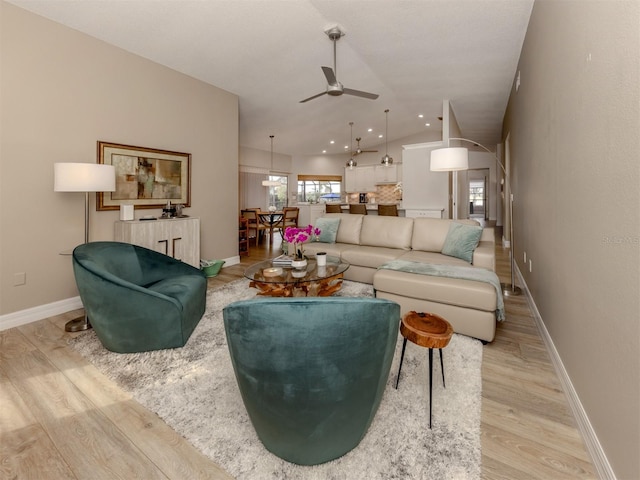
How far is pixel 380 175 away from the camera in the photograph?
10.4m

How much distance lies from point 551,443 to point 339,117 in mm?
7247

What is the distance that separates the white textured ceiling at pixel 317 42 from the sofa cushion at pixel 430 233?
7.18ft

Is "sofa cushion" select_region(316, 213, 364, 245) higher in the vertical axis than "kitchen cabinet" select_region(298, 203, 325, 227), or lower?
lower

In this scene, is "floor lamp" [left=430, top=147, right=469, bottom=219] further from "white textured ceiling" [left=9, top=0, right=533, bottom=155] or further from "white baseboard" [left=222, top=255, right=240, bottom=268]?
"white baseboard" [left=222, top=255, right=240, bottom=268]

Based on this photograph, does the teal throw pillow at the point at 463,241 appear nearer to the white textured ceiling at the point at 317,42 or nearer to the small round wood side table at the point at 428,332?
the small round wood side table at the point at 428,332

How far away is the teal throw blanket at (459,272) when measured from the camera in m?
2.42

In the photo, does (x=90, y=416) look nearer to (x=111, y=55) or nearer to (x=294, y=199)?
(x=111, y=55)

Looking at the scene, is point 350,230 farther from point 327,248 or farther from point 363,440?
point 363,440

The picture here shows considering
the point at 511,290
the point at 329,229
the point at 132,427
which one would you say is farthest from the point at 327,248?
the point at 132,427

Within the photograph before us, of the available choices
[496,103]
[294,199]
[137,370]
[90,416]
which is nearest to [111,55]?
[137,370]

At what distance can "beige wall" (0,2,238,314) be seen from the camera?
9.13 ft

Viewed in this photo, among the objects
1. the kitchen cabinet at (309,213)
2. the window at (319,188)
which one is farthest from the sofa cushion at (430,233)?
the window at (319,188)

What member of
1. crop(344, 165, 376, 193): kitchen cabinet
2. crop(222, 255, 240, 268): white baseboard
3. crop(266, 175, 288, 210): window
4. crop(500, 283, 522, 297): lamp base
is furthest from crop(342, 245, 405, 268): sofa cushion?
crop(344, 165, 376, 193): kitchen cabinet

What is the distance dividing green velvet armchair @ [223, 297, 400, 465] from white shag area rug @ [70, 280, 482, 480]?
133 millimetres
